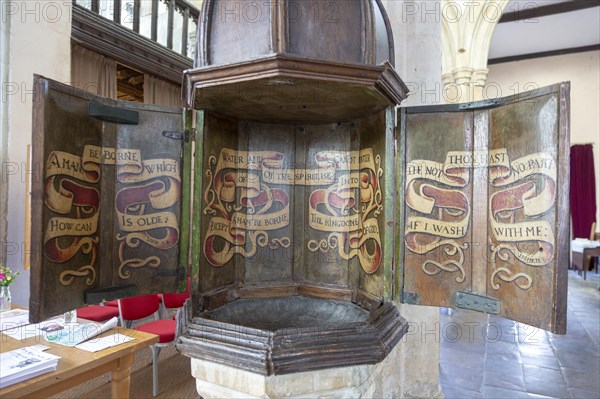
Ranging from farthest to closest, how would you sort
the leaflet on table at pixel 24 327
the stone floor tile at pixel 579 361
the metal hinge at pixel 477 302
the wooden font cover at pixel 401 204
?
the stone floor tile at pixel 579 361 < the leaflet on table at pixel 24 327 < the metal hinge at pixel 477 302 < the wooden font cover at pixel 401 204

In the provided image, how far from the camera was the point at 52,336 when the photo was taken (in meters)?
2.06

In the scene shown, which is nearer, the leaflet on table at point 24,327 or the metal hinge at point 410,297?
the metal hinge at point 410,297

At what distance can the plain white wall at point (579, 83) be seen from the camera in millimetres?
8523

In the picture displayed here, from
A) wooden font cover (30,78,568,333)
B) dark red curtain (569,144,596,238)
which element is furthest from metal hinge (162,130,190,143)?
dark red curtain (569,144,596,238)

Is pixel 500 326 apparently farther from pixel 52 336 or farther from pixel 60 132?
pixel 60 132

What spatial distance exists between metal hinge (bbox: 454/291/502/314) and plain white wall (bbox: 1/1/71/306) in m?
2.83

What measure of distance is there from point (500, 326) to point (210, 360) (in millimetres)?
4232

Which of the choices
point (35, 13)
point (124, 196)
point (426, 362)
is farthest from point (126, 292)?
point (35, 13)

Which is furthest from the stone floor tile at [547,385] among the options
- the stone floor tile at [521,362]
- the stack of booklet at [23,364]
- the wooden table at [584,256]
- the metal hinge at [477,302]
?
the wooden table at [584,256]

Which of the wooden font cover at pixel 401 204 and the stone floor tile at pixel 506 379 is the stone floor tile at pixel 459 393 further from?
the wooden font cover at pixel 401 204

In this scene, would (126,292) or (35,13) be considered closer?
(126,292)

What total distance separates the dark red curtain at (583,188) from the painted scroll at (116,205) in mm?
9326

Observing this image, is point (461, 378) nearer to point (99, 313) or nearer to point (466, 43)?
point (99, 313)

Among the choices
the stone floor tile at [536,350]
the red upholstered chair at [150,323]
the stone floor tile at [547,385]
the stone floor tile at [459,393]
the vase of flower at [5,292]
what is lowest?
the stone floor tile at [536,350]
